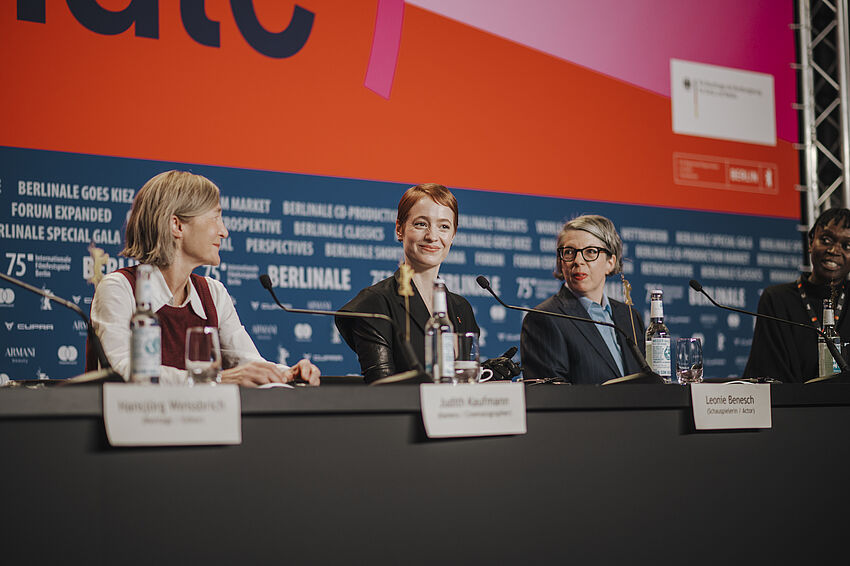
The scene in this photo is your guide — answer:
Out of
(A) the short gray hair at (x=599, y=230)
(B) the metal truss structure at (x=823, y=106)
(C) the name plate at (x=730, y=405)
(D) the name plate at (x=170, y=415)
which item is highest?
(B) the metal truss structure at (x=823, y=106)

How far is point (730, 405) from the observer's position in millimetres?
1819

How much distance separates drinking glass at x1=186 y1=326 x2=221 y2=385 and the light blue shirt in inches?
56.7

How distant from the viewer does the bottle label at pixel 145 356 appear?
1.43m

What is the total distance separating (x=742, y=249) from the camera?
4.44 meters

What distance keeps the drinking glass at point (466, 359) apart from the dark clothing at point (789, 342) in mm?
1516

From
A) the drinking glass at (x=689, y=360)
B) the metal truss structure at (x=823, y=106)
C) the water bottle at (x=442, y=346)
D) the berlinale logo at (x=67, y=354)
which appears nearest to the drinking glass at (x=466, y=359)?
the water bottle at (x=442, y=346)

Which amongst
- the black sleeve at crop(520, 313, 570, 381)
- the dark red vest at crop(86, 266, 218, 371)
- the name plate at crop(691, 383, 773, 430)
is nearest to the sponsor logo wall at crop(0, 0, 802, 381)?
the dark red vest at crop(86, 266, 218, 371)

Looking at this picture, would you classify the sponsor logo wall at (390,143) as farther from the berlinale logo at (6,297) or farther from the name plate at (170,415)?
the name plate at (170,415)

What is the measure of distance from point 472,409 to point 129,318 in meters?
0.96

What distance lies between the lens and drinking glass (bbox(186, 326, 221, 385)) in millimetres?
1538

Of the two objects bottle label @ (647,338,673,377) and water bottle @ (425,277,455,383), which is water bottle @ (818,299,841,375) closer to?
bottle label @ (647,338,673,377)

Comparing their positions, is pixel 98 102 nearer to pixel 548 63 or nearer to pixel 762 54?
pixel 548 63

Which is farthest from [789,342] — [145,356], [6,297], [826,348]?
[6,297]

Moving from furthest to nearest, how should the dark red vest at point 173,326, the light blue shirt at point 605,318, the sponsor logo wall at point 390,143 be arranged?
the sponsor logo wall at point 390,143 → the light blue shirt at point 605,318 → the dark red vest at point 173,326
